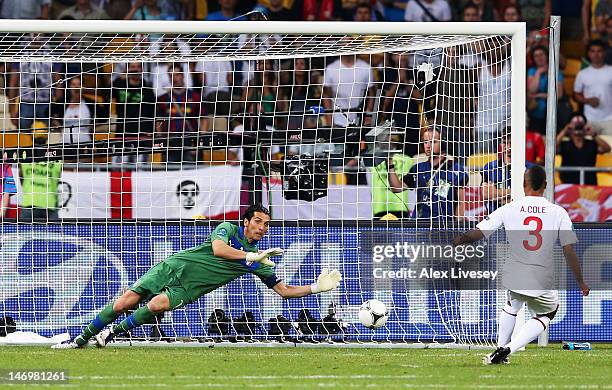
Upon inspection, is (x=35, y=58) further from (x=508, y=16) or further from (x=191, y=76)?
(x=508, y=16)

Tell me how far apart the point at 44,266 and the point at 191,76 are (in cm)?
344

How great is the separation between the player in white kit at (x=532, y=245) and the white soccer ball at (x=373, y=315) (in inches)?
63.8

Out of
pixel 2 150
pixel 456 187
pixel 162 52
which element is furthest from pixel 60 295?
pixel 456 187

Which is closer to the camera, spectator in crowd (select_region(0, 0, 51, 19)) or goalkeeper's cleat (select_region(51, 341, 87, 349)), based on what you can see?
goalkeeper's cleat (select_region(51, 341, 87, 349))

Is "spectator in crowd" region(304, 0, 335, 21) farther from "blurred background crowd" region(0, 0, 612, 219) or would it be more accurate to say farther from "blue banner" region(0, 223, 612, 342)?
"blue banner" region(0, 223, 612, 342)

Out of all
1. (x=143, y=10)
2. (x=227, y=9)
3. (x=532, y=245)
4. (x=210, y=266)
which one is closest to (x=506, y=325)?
(x=532, y=245)

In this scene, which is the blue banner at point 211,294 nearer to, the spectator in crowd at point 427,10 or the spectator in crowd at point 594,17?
the spectator in crowd at point 427,10

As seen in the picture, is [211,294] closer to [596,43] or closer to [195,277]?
[195,277]

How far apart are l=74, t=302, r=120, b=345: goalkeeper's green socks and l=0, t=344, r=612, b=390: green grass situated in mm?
179

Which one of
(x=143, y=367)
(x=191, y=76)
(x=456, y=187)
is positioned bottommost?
(x=143, y=367)

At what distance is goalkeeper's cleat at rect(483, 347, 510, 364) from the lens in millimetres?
11641

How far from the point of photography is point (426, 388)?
9680mm

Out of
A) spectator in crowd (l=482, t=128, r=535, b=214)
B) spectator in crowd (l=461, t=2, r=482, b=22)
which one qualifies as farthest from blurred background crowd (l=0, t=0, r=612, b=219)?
spectator in crowd (l=461, t=2, r=482, b=22)

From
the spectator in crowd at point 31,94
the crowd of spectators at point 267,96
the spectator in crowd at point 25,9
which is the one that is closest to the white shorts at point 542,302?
the crowd of spectators at point 267,96
